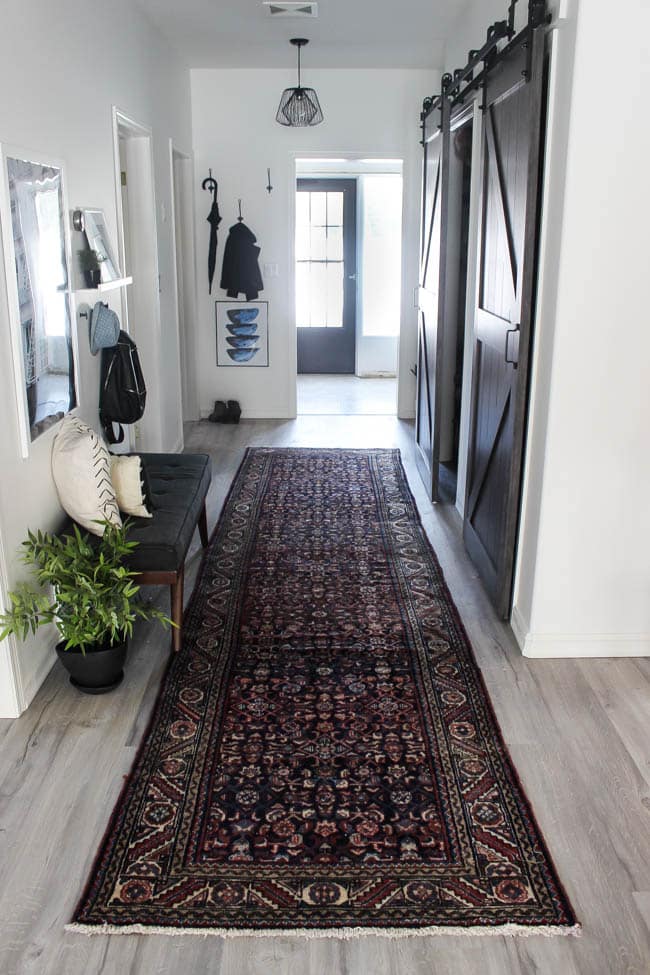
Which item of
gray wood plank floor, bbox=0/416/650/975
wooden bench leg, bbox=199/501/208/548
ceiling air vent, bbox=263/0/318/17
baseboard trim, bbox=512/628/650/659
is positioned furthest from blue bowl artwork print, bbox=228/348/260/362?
baseboard trim, bbox=512/628/650/659

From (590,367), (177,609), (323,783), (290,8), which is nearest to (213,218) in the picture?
(290,8)

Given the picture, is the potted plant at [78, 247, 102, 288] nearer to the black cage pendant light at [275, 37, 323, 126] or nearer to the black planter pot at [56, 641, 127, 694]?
the black planter pot at [56, 641, 127, 694]

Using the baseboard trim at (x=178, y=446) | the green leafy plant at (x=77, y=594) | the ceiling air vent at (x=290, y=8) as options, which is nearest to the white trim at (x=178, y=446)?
the baseboard trim at (x=178, y=446)

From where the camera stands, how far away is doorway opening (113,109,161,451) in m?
5.23

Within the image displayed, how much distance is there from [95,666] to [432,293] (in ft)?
11.0

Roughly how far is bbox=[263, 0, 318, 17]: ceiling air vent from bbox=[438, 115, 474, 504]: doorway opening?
1.03 metres

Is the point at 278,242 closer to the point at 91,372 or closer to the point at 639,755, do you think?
the point at 91,372

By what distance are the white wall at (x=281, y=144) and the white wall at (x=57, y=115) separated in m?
1.40

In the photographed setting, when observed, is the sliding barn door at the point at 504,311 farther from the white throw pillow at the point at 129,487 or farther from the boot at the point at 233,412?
the boot at the point at 233,412

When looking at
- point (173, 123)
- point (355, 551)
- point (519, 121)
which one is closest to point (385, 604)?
point (355, 551)

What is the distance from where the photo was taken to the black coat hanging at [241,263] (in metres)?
7.00

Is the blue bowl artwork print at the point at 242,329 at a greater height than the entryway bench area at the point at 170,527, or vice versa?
the blue bowl artwork print at the point at 242,329

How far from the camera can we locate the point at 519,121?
3246mm

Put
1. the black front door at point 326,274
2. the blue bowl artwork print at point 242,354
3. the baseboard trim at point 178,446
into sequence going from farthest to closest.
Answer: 1. the black front door at point 326,274
2. the blue bowl artwork print at point 242,354
3. the baseboard trim at point 178,446
